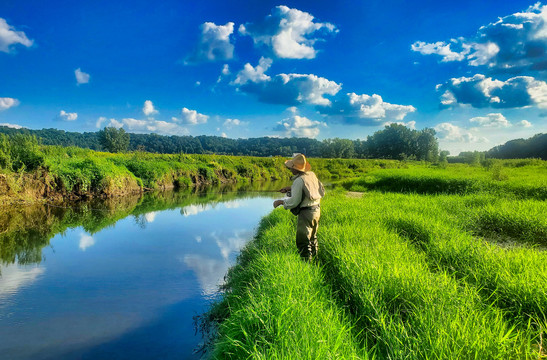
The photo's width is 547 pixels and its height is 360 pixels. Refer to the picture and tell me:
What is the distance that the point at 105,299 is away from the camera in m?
5.22

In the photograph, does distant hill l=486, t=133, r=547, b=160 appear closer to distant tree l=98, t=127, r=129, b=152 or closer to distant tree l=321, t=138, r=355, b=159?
distant tree l=321, t=138, r=355, b=159

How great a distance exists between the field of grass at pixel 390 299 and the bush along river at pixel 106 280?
0.89 meters

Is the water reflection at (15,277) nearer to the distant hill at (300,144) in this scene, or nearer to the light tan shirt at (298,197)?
the light tan shirt at (298,197)

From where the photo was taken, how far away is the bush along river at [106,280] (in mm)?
4043

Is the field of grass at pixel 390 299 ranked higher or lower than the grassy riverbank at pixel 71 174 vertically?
lower

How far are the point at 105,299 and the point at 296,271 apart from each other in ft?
11.7

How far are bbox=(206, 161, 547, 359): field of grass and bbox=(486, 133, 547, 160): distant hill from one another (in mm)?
53193

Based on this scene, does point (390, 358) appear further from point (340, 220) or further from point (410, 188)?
point (410, 188)

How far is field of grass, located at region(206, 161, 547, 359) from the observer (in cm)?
256

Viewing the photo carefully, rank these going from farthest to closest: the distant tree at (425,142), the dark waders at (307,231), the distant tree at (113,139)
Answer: the distant tree at (425,142) < the distant tree at (113,139) < the dark waders at (307,231)

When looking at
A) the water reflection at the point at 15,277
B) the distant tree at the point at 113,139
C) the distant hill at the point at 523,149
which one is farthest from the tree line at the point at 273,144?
the water reflection at the point at 15,277

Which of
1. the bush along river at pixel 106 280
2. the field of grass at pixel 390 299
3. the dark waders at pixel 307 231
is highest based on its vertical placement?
the dark waders at pixel 307 231

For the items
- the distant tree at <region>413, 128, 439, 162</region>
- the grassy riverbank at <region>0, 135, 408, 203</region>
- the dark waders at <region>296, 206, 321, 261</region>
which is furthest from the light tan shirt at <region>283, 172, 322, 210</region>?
the distant tree at <region>413, 128, 439, 162</region>

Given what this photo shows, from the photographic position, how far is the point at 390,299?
3.56 m
